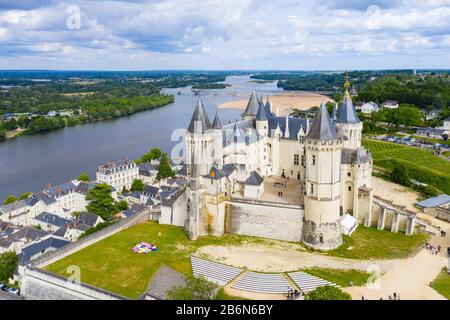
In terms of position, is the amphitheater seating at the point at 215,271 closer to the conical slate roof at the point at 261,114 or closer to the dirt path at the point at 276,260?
the dirt path at the point at 276,260

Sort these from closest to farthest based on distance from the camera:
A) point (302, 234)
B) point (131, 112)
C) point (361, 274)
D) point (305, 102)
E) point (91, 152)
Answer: point (361, 274)
point (302, 234)
point (91, 152)
point (131, 112)
point (305, 102)

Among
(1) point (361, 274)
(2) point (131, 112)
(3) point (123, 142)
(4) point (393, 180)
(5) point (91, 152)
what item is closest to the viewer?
(1) point (361, 274)

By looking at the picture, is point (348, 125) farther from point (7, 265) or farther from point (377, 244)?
point (7, 265)

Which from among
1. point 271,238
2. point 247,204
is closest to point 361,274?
point 271,238

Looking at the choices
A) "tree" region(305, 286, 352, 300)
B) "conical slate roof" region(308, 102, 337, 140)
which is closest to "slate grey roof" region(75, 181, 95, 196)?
"conical slate roof" region(308, 102, 337, 140)

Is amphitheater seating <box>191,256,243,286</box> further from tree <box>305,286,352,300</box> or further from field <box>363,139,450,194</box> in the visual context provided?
field <box>363,139,450,194</box>

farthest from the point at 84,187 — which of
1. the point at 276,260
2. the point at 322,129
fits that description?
the point at 322,129
